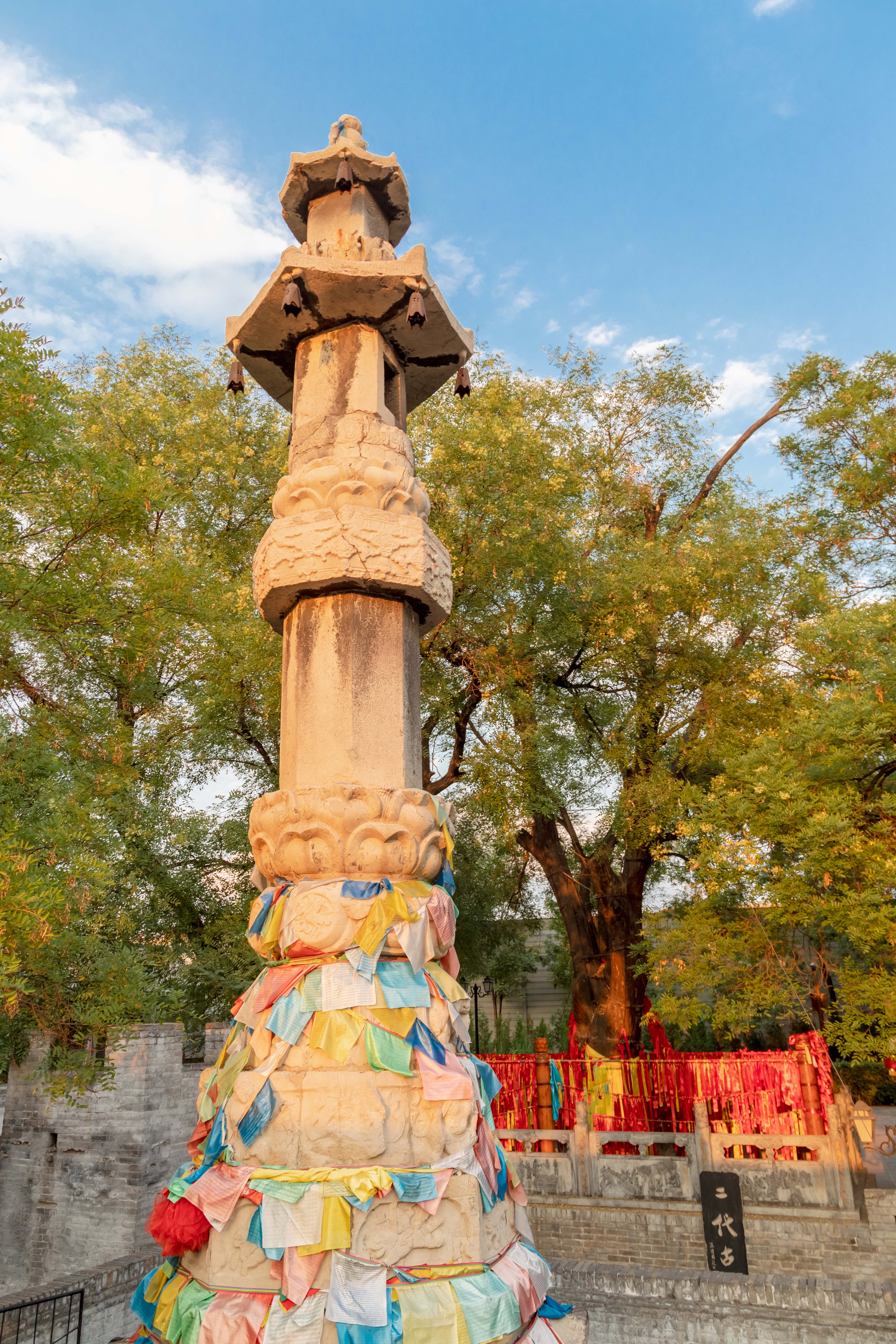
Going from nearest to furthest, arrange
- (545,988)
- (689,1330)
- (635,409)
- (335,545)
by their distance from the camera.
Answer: (335,545)
(689,1330)
(635,409)
(545,988)

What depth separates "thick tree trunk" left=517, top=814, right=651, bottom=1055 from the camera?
15.0m

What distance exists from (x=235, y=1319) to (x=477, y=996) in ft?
47.4

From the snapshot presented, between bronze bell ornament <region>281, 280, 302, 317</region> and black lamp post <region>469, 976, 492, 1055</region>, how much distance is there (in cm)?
1313

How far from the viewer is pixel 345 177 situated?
19.2 feet

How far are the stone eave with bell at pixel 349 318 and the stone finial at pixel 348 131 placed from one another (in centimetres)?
36

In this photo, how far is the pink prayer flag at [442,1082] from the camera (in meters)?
3.99

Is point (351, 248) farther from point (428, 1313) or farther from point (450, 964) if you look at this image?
point (428, 1313)

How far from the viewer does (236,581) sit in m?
14.8

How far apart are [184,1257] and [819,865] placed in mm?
8230

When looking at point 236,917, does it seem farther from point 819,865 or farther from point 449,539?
point 819,865

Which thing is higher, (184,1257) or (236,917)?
(236,917)

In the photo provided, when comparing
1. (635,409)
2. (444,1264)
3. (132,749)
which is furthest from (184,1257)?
(635,409)

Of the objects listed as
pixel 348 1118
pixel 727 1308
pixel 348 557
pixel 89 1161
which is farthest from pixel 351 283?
pixel 89 1161

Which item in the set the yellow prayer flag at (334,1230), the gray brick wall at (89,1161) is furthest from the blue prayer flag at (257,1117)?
the gray brick wall at (89,1161)
